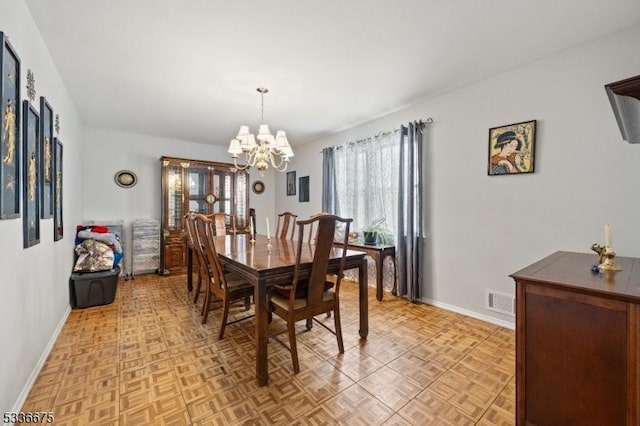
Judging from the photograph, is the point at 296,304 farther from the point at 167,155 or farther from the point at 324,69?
the point at 167,155

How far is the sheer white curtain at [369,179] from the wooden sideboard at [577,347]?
2430mm

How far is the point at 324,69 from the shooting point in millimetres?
2627

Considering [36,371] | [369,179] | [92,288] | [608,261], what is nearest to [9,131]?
[36,371]

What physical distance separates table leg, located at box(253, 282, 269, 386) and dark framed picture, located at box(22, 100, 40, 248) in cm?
150

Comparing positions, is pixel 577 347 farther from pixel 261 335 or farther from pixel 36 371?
pixel 36 371

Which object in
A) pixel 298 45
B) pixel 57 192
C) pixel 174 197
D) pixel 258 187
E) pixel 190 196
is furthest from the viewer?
pixel 258 187

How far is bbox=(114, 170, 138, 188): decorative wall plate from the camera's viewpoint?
15.7ft

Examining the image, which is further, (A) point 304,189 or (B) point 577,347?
(A) point 304,189

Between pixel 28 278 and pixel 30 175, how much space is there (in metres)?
0.69

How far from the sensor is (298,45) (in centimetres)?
223

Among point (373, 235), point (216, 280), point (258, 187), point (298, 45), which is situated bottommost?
point (216, 280)

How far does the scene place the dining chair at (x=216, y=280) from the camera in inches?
92.4

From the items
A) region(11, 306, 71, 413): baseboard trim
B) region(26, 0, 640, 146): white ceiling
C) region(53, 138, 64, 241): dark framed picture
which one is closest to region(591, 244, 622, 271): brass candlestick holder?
region(26, 0, 640, 146): white ceiling

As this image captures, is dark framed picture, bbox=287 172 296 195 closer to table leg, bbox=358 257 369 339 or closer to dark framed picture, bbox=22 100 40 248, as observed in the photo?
table leg, bbox=358 257 369 339
